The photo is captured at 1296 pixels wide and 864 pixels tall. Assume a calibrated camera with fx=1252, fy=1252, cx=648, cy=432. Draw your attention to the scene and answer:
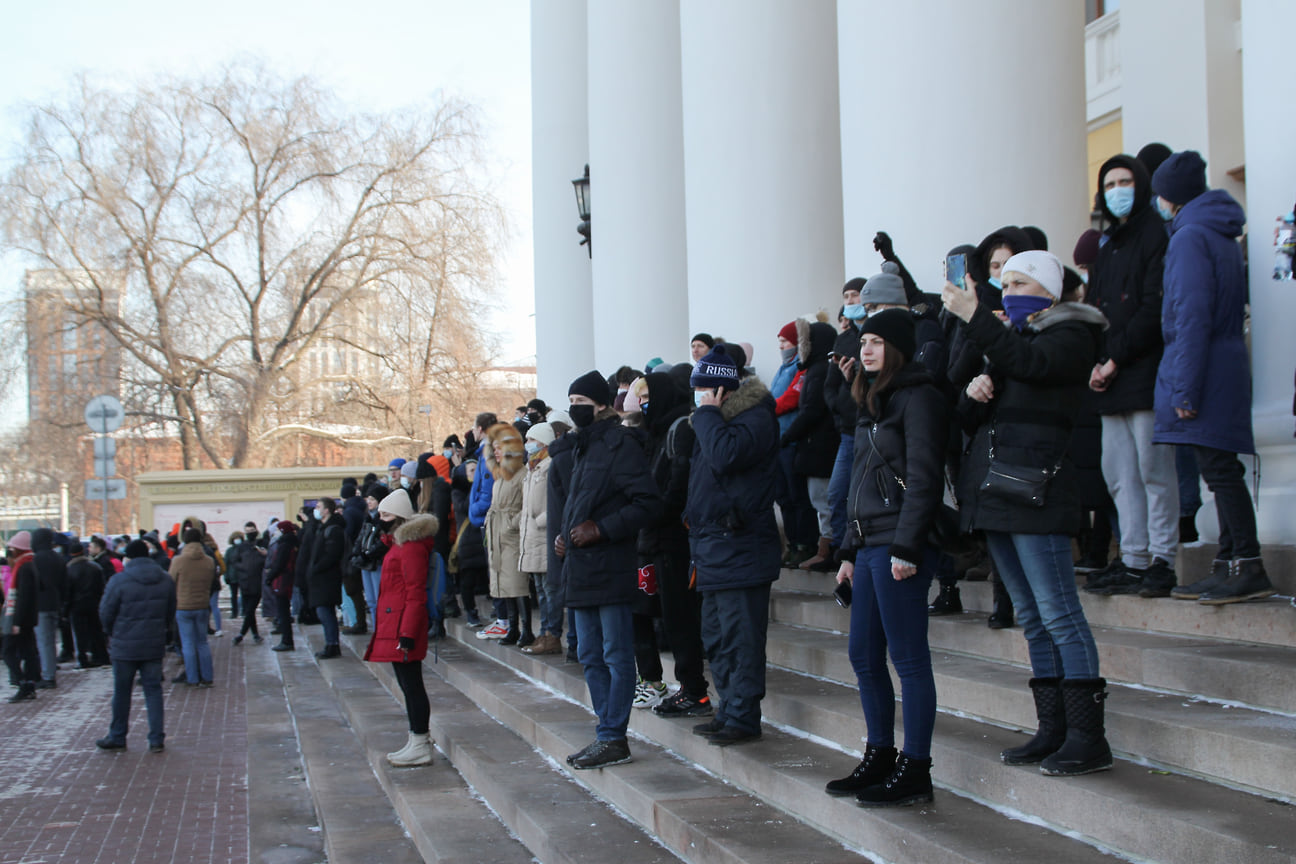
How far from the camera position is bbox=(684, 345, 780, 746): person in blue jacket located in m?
5.67

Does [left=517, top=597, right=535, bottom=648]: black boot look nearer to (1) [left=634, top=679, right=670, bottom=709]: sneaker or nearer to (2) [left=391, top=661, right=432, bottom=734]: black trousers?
(2) [left=391, top=661, right=432, bottom=734]: black trousers

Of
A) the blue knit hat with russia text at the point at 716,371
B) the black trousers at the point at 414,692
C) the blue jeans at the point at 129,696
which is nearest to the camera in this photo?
the blue knit hat with russia text at the point at 716,371

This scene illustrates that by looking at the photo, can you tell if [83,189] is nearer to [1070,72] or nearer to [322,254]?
[322,254]

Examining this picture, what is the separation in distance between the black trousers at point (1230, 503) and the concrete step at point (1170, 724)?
0.78 m

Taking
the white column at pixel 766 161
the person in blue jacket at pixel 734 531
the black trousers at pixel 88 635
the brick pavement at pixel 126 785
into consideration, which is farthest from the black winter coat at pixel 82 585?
the person in blue jacket at pixel 734 531

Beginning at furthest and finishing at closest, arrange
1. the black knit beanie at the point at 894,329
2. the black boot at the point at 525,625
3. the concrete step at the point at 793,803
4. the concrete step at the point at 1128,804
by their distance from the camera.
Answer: the black boot at the point at 525,625 → the black knit beanie at the point at 894,329 → the concrete step at the point at 793,803 → the concrete step at the point at 1128,804

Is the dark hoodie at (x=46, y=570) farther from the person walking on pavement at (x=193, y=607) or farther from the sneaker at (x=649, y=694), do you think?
the sneaker at (x=649, y=694)

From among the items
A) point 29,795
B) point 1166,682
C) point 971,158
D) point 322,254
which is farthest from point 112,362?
point 1166,682

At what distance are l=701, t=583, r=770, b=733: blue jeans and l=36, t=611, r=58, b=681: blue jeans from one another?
44.2 feet

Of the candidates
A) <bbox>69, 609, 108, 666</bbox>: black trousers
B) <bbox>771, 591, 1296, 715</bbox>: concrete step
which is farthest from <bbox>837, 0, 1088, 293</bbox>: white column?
<bbox>69, 609, 108, 666</bbox>: black trousers

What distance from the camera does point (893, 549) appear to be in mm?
4344

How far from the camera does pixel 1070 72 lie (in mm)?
7031

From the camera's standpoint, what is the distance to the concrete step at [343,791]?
21.5ft

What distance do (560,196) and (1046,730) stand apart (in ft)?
42.1
